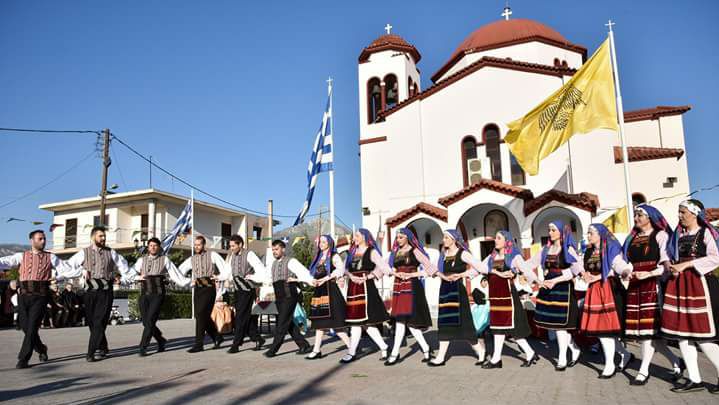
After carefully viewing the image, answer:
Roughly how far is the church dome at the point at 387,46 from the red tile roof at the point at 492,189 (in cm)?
835

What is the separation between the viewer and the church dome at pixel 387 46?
80.6 ft

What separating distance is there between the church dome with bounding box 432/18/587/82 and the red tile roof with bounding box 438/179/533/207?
8098 mm

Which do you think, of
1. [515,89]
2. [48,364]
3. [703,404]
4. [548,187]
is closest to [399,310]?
[703,404]

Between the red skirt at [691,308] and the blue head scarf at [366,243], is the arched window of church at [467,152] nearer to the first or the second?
the blue head scarf at [366,243]

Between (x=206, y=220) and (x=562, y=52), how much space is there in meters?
29.4

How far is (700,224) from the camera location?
561 centimetres

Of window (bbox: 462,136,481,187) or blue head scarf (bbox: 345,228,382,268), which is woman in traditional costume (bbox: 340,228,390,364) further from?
window (bbox: 462,136,481,187)

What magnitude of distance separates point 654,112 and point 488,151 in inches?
305

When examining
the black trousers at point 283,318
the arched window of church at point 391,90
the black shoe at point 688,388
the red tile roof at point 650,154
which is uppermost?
the arched window of church at point 391,90

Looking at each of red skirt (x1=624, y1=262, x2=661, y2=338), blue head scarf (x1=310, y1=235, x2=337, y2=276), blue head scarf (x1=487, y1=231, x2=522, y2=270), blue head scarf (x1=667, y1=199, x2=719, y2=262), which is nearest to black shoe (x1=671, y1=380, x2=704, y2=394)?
red skirt (x1=624, y1=262, x2=661, y2=338)

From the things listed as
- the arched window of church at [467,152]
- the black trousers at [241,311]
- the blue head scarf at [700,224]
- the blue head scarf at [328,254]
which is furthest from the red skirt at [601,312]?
the arched window of church at [467,152]

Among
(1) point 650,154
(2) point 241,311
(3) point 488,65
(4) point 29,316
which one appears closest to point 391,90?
(3) point 488,65

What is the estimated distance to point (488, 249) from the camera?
70.5ft

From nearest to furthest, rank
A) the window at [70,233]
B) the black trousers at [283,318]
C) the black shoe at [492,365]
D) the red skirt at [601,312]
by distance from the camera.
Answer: the red skirt at [601,312] → the black shoe at [492,365] → the black trousers at [283,318] → the window at [70,233]
